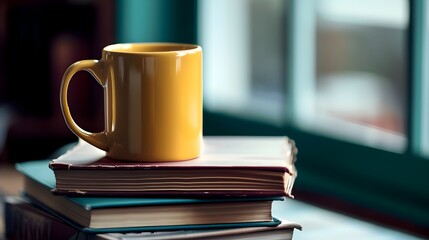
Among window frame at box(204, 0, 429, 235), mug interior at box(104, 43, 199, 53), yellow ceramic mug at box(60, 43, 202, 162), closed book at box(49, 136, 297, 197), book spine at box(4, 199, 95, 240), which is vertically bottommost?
Answer: window frame at box(204, 0, 429, 235)

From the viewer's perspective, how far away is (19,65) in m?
2.41

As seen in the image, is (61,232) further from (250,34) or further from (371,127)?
(250,34)

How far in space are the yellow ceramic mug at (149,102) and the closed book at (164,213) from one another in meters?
0.06

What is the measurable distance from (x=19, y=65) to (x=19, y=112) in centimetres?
12

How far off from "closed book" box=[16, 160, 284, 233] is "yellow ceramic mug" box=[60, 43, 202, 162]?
56 millimetres

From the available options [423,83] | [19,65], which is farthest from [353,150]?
[19,65]

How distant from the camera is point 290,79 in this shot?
6.75 ft

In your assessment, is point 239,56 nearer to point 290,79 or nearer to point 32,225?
point 290,79

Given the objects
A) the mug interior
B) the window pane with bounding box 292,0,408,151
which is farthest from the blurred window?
the mug interior

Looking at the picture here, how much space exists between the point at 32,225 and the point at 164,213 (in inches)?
7.2

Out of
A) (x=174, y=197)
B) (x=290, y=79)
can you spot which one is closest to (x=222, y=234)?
(x=174, y=197)

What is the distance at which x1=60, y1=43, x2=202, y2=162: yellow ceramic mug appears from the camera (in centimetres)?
93

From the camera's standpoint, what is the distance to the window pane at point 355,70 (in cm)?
186

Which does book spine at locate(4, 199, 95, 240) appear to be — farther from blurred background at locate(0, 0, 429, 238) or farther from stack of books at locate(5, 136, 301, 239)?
blurred background at locate(0, 0, 429, 238)
